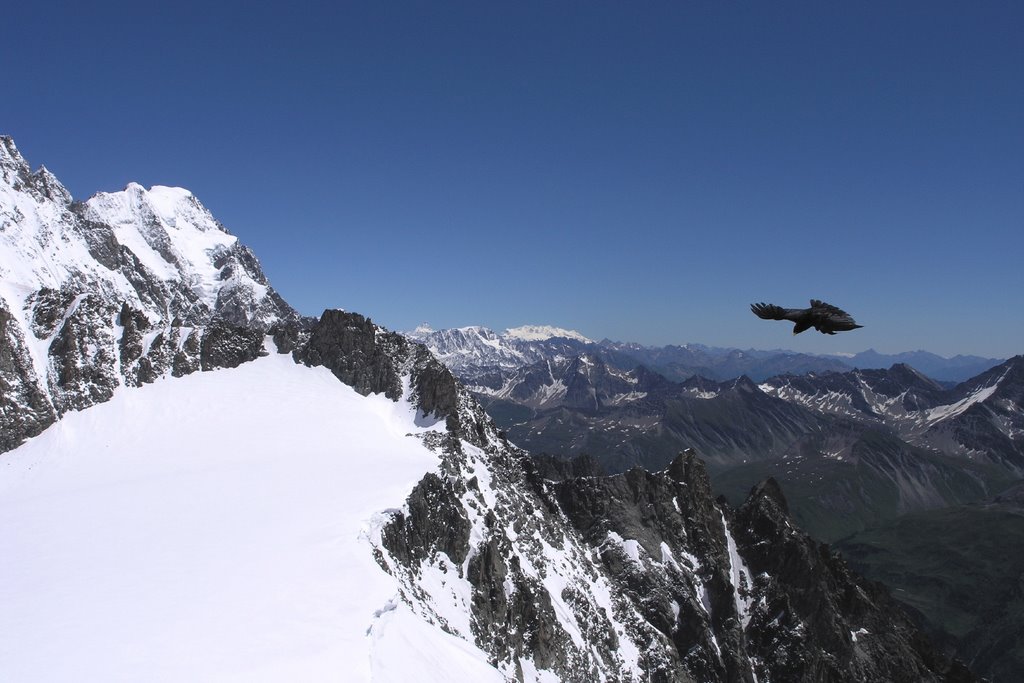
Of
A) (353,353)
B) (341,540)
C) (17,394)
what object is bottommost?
(341,540)

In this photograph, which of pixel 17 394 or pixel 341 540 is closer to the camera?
pixel 341 540

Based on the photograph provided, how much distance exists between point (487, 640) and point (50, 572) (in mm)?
46478

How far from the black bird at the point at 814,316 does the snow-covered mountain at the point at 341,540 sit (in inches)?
1200

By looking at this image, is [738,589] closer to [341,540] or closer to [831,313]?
[341,540]

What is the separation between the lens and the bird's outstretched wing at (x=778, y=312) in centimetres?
1398

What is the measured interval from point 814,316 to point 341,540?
55241 mm

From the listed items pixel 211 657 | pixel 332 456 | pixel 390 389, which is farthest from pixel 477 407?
pixel 211 657

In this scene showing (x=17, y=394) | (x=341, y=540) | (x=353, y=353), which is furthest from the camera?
(x=353, y=353)

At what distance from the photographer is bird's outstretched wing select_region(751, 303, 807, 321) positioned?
14.0 metres

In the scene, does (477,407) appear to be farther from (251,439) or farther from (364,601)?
(364,601)

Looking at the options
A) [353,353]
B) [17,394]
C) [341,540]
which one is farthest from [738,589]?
[17,394]

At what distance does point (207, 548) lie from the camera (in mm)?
55781

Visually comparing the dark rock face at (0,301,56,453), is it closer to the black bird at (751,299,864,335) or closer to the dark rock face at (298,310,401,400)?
the dark rock face at (298,310,401,400)

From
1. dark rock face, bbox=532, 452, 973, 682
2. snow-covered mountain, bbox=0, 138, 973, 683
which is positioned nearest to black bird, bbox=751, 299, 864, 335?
snow-covered mountain, bbox=0, 138, 973, 683
